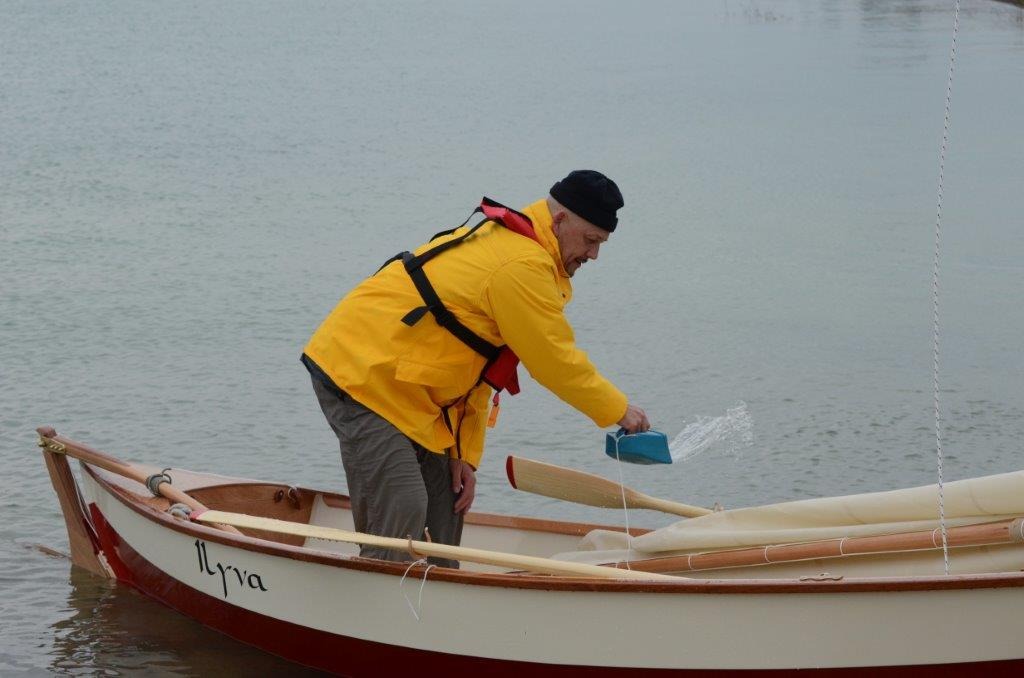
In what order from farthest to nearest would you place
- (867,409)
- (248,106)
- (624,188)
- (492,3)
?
(492,3) < (248,106) < (624,188) < (867,409)

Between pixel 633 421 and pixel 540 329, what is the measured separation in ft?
1.64

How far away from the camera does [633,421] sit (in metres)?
4.85

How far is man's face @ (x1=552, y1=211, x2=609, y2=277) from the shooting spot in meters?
4.71

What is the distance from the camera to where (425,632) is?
4.93 metres

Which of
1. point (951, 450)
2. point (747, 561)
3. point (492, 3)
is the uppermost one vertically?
point (492, 3)

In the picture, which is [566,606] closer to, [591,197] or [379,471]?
[379,471]

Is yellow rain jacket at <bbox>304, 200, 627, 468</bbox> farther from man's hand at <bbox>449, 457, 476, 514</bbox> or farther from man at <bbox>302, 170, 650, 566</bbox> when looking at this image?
man's hand at <bbox>449, 457, 476, 514</bbox>

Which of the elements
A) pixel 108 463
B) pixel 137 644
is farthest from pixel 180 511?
pixel 137 644

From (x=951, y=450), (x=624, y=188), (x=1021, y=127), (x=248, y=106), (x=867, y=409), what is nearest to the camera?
(x=951, y=450)

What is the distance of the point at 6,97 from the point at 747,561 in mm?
18896

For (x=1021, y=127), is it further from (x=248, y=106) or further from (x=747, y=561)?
(x=747, y=561)

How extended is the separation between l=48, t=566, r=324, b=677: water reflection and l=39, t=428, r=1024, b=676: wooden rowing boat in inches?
5.6

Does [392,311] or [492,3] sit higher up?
[492,3]

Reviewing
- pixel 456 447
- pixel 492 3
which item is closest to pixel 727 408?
pixel 456 447
